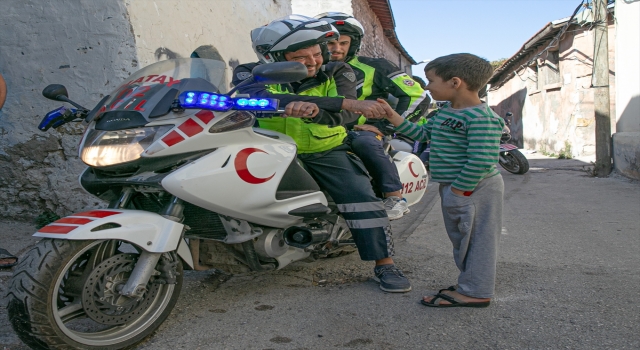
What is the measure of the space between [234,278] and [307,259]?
49cm

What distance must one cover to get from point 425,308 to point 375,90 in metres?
2.05

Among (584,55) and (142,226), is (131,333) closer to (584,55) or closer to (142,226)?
(142,226)

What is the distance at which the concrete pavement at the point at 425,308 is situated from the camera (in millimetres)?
2479

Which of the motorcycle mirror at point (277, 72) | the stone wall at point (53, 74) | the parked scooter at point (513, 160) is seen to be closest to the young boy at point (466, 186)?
the motorcycle mirror at point (277, 72)

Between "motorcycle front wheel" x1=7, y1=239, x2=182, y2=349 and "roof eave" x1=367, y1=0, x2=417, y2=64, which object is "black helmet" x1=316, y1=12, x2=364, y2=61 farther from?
"roof eave" x1=367, y1=0, x2=417, y2=64

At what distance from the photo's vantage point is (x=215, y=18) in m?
6.92

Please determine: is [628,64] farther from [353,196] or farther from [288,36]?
[288,36]

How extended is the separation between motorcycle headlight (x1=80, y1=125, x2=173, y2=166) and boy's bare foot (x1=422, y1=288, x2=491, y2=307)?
63.4 inches

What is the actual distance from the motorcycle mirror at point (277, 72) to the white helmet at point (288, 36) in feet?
2.35

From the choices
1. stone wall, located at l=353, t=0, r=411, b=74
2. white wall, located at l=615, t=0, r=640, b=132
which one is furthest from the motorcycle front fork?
stone wall, located at l=353, t=0, r=411, b=74

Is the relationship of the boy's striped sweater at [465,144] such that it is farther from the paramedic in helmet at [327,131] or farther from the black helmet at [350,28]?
the black helmet at [350,28]

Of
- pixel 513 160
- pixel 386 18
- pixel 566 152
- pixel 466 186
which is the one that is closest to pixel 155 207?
pixel 466 186

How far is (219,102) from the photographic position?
2404 millimetres

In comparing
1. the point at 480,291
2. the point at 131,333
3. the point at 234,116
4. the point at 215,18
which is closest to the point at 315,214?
the point at 234,116
